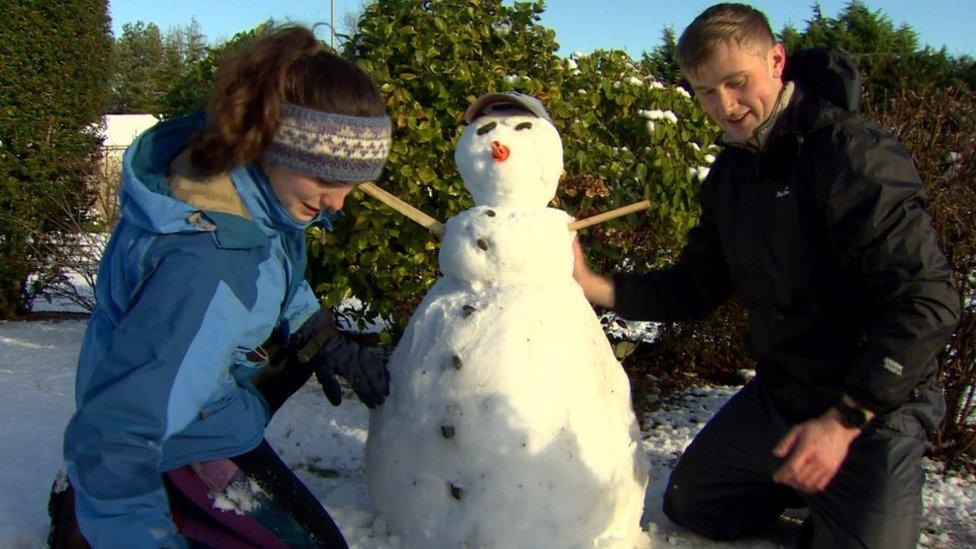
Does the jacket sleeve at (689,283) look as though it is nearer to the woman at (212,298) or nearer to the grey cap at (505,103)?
the grey cap at (505,103)

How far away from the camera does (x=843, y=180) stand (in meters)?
2.63

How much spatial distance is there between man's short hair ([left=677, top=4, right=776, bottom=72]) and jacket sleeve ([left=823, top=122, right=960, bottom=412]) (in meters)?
0.44

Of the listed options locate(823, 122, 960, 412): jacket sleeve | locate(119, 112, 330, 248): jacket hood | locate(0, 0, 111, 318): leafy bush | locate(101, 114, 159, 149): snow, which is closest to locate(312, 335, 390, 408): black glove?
locate(119, 112, 330, 248): jacket hood

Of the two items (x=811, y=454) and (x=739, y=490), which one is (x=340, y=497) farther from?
(x=811, y=454)

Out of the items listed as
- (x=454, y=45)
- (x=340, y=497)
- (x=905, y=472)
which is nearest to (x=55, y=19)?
(x=454, y=45)

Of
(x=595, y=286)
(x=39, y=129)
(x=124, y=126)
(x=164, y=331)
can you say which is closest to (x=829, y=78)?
(x=595, y=286)

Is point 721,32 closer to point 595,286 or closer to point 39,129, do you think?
point 595,286

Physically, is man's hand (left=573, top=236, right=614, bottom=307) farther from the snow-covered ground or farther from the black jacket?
the snow-covered ground

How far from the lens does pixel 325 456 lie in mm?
3795

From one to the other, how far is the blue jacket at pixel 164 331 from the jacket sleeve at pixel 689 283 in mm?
1565

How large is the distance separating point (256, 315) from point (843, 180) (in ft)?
5.99

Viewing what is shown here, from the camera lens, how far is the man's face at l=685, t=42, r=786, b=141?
275 centimetres

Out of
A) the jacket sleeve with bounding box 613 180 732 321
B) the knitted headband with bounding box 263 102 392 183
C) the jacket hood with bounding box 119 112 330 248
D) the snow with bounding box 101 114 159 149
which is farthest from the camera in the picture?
the snow with bounding box 101 114 159 149

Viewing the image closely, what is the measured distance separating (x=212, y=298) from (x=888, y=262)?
193 cm
